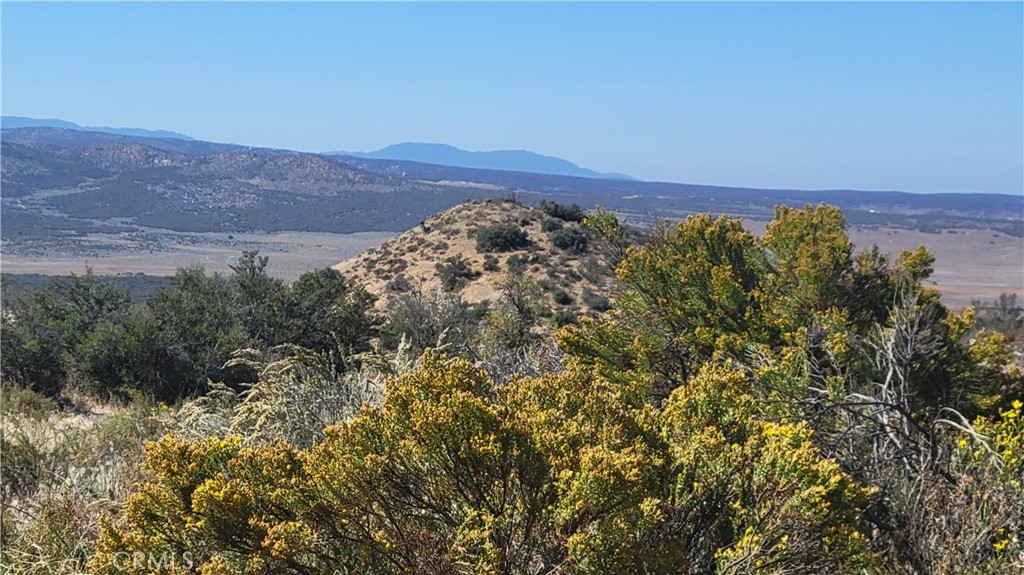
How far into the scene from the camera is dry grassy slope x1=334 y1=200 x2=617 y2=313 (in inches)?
1452

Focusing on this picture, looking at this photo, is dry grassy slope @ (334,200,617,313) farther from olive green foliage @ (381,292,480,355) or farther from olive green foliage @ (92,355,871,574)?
olive green foliage @ (92,355,871,574)

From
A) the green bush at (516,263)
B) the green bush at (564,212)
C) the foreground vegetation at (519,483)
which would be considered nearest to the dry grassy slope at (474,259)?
the green bush at (516,263)

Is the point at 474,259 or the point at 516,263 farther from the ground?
the point at 516,263

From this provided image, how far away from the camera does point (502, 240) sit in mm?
42656

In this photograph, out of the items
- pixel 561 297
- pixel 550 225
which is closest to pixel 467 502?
pixel 561 297

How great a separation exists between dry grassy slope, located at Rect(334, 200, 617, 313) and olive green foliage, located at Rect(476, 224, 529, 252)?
1.76ft

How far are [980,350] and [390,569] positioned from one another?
7.80 meters

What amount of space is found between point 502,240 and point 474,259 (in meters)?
1.89

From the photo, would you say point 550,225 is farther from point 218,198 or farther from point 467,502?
point 218,198

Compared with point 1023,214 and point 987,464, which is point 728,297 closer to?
point 987,464

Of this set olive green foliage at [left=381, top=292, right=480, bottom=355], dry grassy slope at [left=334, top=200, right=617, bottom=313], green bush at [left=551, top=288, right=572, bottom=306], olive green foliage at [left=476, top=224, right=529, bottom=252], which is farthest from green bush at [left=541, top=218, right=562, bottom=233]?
olive green foliage at [left=381, top=292, right=480, bottom=355]

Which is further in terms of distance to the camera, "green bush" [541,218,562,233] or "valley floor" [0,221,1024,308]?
"valley floor" [0,221,1024,308]

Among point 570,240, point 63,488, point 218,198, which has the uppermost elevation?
point 63,488

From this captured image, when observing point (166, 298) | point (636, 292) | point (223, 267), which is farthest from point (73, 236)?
point (636, 292)
